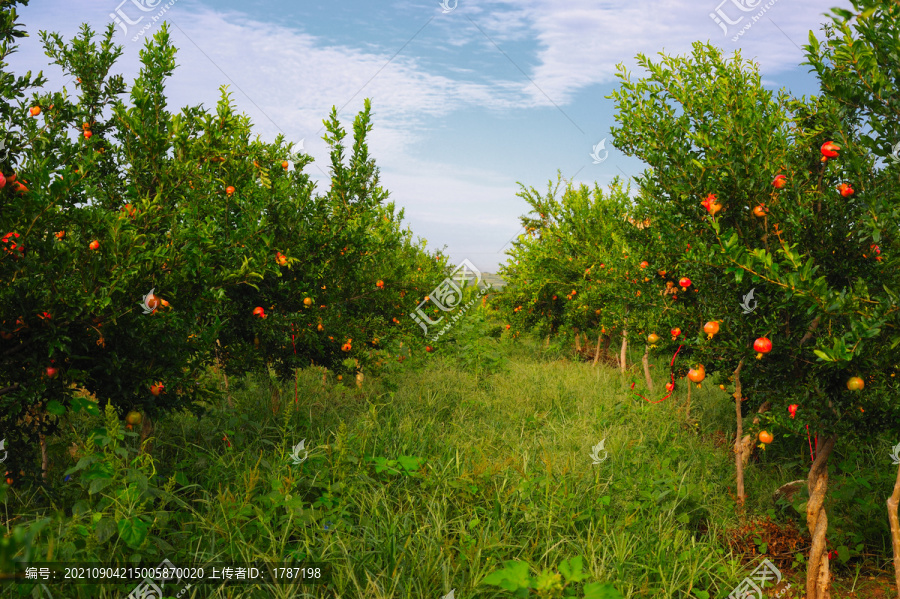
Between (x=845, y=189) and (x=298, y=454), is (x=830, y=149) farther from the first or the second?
(x=298, y=454)

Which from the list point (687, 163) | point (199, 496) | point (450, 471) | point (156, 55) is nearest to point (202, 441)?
point (199, 496)

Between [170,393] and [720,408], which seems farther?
[720,408]

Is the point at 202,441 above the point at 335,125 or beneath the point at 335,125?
beneath

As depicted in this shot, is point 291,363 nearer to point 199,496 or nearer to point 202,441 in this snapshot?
point 202,441

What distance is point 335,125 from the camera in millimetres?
5379

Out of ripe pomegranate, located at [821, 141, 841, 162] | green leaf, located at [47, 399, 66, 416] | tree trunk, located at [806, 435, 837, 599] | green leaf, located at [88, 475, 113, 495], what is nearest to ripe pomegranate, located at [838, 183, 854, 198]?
ripe pomegranate, located at [821, 141, 841, 162]

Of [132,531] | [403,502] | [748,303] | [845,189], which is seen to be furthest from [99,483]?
[845,189]

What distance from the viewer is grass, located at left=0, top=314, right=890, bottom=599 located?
2795 millimetres

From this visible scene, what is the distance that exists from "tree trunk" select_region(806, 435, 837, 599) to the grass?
0.73 ft

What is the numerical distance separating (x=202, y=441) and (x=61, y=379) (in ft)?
6.18

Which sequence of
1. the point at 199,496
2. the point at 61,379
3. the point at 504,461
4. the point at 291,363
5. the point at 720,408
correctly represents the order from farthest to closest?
the point at 720,408, the point at 291,363, the point at 504,461, the point at 199,496, the point at 61,379

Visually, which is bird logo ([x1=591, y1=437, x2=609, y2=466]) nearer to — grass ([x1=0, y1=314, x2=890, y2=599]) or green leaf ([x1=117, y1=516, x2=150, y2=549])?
grass ([x1=0, y1=314, x2=890, y2=599])

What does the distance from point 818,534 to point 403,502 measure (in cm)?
282

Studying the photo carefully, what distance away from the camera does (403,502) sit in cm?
381
